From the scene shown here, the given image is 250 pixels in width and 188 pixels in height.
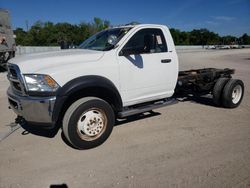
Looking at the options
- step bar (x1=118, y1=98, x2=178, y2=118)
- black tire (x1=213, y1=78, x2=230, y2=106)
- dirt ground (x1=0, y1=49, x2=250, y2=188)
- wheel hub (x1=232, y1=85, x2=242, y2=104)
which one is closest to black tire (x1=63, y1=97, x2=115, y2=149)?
dirt ground (x1=0, y1=49, x2=250, y2=188)

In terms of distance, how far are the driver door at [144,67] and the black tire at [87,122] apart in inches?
23.1

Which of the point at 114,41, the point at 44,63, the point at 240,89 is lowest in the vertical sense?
the point at 240,89

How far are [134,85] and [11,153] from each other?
2.46 metres

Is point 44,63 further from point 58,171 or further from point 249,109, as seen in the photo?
point 249,109

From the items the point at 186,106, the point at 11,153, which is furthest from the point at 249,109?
the point at 11,153

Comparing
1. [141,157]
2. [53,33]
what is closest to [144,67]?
[141,157]

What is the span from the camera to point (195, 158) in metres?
4.13

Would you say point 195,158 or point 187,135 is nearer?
point 195,158

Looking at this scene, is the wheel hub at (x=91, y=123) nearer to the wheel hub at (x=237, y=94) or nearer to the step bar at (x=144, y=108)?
the step bar at (x=144, y=108)

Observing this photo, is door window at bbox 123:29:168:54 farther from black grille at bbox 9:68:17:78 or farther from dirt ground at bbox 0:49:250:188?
black grille at bbox 9:68:17:78

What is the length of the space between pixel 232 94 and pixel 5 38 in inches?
→ 552

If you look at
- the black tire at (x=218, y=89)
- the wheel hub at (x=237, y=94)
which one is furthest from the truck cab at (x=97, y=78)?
the wheel hub at (x=237, y=94)

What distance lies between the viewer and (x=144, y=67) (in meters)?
5.19

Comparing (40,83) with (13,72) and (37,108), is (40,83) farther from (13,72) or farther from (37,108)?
(13,72)
